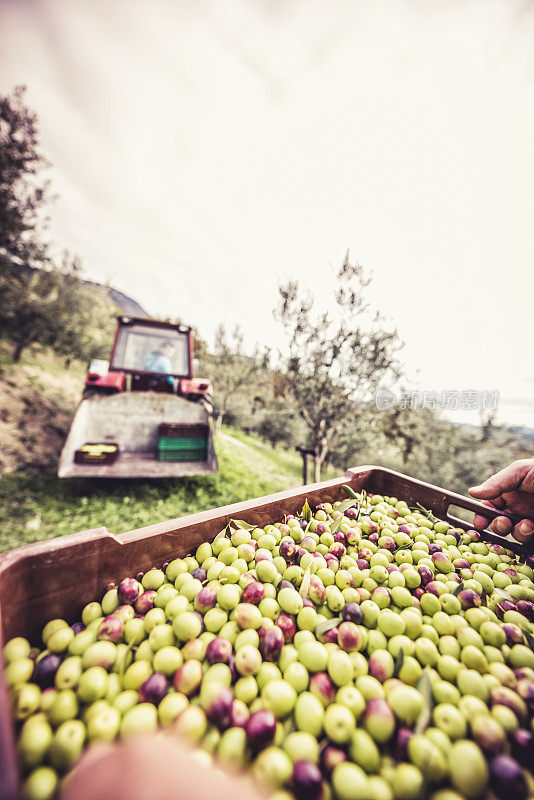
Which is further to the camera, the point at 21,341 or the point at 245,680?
the point at 21,341

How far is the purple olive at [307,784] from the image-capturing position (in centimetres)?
79

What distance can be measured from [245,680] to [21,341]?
16143mm

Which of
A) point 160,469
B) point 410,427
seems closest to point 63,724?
point 160,469

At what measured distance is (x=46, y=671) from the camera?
1.04 m

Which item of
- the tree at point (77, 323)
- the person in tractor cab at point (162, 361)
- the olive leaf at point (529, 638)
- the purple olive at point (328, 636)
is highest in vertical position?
the tree at point (77, 323)

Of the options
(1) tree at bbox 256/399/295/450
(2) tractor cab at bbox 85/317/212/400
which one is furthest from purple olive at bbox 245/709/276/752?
(1) tree at bbox 256/399/295/450

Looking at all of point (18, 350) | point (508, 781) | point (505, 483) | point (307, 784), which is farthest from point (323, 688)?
point (18, 350)

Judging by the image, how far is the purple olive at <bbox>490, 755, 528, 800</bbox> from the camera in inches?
31.6

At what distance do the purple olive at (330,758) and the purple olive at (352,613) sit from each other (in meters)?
0.45

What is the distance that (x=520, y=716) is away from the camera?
1.00 metres

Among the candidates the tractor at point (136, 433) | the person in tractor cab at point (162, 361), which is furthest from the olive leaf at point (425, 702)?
the person in tractor cab at point (162, 361)

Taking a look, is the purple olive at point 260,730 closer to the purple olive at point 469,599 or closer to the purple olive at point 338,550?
the purple olive at point 338,550

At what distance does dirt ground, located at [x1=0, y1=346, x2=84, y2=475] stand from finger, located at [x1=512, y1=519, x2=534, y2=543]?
7.92 meters

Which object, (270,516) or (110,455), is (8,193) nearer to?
(110,455)
